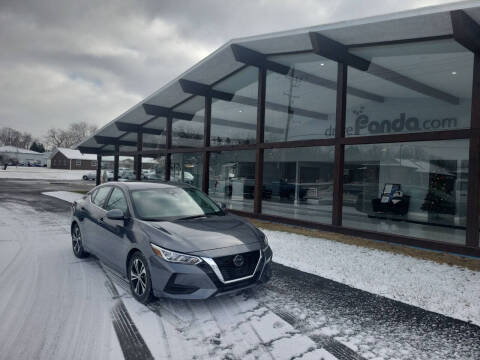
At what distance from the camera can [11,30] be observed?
11.6 m

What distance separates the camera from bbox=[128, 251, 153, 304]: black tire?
3.94m

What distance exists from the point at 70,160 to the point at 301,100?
3011 inches

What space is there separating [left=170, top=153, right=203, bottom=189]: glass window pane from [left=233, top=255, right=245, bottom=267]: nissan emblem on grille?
33.6 feet

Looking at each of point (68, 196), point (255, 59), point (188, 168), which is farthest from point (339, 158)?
point (68, 196)

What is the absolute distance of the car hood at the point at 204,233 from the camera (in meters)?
3.85

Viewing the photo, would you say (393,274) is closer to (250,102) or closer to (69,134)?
(250,102)

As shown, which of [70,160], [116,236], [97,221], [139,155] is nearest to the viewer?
[116,236]

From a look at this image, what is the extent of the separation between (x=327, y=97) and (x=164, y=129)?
30.1ft

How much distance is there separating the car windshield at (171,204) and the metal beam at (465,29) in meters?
5.58

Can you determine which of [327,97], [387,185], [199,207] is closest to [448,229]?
[387,185]

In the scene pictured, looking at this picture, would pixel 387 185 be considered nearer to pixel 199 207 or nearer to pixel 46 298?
pixel 199 207

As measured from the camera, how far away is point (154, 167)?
17797mm

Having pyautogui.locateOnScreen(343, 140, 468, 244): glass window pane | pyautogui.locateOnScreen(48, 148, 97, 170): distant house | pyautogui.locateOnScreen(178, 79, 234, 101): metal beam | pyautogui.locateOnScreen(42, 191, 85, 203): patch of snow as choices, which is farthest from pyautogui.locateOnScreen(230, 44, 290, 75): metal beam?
pyautogui.locateOnScreen(48, 148, 97, 170): distant house

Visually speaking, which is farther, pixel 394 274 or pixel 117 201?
pixel 394 274
